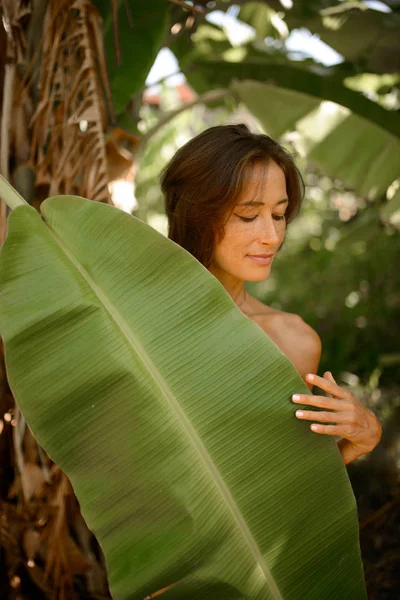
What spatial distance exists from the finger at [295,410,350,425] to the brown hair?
1.68 ft

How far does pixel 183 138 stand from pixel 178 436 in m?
5.24

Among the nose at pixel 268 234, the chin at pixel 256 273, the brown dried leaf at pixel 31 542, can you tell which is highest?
the nose at pixel 268 234

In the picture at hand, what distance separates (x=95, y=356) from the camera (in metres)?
1.10

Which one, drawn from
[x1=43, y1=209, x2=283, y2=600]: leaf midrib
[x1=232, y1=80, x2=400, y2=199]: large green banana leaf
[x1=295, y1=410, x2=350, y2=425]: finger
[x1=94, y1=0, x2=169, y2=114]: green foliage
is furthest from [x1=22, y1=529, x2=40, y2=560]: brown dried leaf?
[x1=232, y1=80, x2=400, y2=199]: large green banana leaf

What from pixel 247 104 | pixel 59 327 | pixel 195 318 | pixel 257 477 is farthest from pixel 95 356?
pixel 247 104

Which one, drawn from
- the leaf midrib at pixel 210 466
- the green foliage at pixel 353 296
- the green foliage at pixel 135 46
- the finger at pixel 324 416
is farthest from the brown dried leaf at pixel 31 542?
the green foliage at pixel 353 296

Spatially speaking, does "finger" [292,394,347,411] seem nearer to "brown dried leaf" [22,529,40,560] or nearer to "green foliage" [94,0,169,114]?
"brown dried leaf" [22,529,40,560]

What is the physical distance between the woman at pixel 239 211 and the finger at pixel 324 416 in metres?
0.12

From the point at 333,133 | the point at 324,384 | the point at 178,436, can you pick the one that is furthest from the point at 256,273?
the point at 333,133

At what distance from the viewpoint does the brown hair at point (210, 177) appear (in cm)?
141

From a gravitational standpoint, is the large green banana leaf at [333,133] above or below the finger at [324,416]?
above

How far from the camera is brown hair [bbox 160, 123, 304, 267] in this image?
1.41 metres

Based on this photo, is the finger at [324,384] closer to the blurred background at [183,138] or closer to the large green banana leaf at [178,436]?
the large green banana leaf at [178,436]

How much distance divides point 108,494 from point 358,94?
2.39 meters
